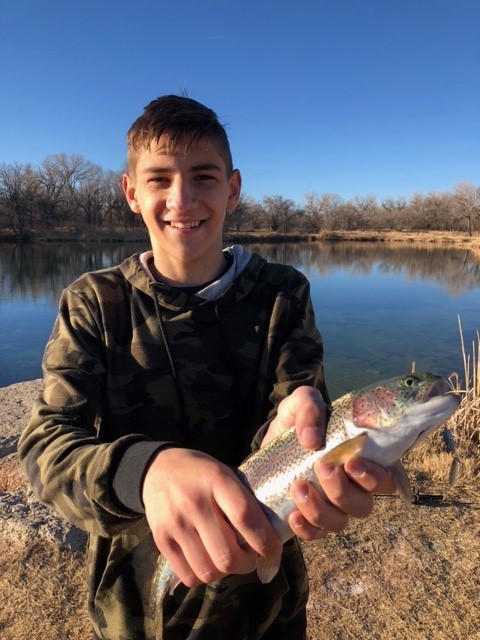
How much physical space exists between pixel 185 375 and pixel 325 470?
89cm

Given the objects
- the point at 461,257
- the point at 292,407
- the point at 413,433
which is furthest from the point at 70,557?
the point at 461,257

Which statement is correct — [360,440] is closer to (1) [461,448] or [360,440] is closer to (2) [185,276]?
(2) [185,276]

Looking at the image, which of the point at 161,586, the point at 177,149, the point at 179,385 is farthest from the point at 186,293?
the point at 161,586

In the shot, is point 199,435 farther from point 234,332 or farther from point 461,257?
point 461,257

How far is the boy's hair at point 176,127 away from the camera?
2293 mm

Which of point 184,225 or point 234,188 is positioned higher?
point 234,188

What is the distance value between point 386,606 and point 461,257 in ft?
157

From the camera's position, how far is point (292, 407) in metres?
1.86

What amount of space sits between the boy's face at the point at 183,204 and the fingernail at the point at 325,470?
1.21m

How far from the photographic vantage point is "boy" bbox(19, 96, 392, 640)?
1741 millimetres

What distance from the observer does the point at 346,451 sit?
5.37 ft

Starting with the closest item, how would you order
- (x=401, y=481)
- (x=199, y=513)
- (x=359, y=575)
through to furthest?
(x=199, y=513)
(x=401, y=481)
(x=359, y=575)

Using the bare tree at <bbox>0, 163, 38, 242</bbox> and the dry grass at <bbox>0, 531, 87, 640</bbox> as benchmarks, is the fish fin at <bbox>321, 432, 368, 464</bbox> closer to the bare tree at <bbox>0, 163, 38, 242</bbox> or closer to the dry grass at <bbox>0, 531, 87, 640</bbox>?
the dry grass at <bbox>0, 531, 87, 640</bbox>

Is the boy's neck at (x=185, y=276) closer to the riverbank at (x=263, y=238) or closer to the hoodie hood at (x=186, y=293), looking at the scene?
the hoodie hood at (x=186, y=293)
